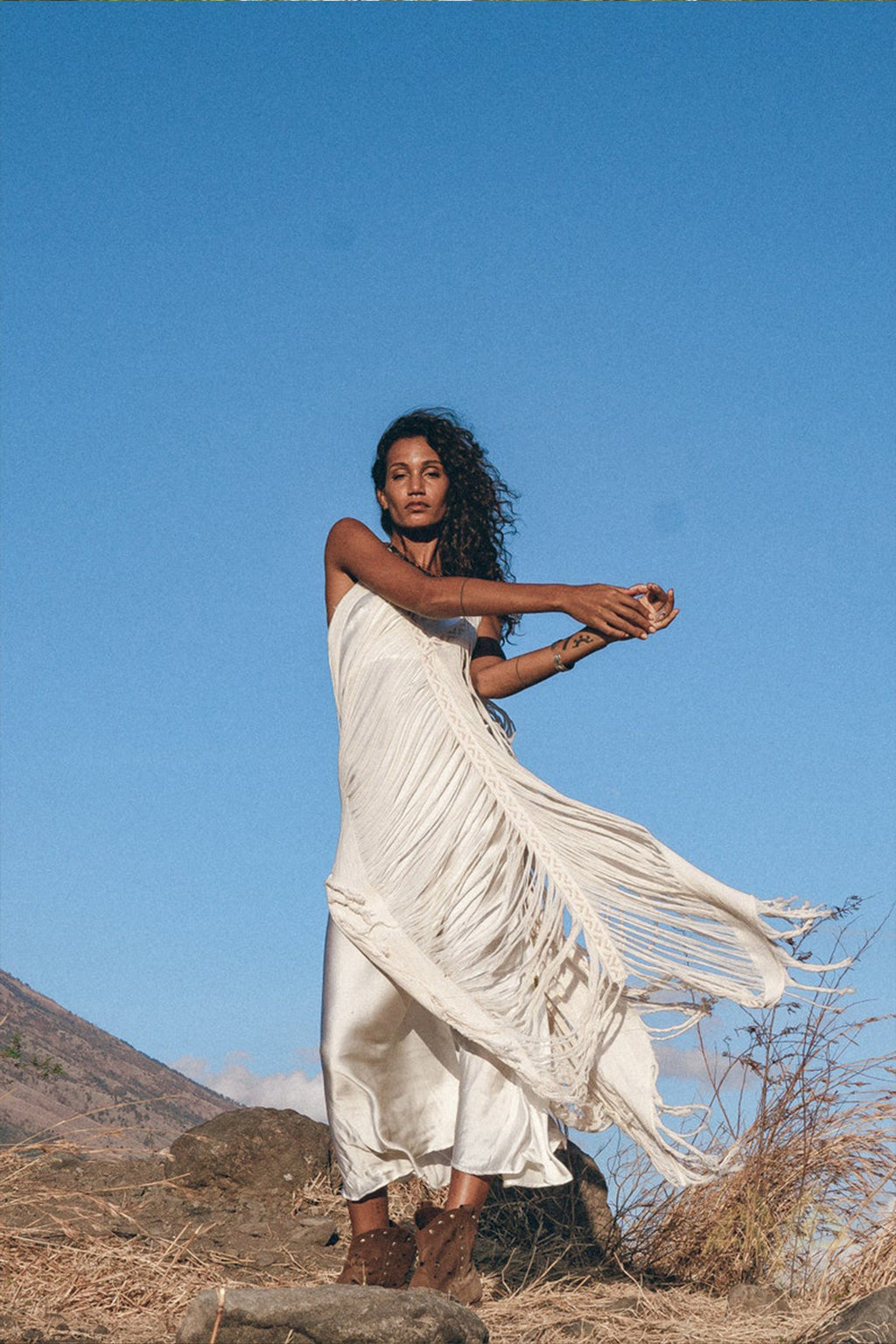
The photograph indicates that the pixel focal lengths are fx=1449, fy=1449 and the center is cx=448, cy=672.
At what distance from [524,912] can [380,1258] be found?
3.41ft

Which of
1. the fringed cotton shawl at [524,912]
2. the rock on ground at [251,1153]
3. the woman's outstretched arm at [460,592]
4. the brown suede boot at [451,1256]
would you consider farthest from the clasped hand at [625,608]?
the rock on ground at [251,1153]

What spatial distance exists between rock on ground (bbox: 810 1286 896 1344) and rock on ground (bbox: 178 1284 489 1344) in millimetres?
908

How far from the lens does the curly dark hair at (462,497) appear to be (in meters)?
4.60

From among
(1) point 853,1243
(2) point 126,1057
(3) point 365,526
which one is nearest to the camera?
(3) point 365,526

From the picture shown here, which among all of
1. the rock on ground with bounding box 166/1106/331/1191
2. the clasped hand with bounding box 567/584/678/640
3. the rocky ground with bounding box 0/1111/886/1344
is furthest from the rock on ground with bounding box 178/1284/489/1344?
the rock on ground with bounding box 166/1106/331/1191

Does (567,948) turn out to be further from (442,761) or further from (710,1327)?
(710,1327)

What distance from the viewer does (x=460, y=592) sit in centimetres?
409

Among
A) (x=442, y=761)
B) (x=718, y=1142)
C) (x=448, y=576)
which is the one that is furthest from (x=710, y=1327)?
(x=448, y=576)

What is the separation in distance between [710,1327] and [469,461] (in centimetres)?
271

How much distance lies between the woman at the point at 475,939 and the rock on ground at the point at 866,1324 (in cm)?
59

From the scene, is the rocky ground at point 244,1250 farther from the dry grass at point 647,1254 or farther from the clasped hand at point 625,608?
the clasped hand at point 625,608

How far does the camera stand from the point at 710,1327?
167 inches

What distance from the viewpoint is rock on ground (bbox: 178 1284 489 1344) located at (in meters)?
3.12

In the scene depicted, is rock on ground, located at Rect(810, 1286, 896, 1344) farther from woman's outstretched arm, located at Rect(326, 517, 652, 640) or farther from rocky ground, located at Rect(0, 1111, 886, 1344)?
woman's outstretched arm, located at Rect(326, 517, 652, 640)
